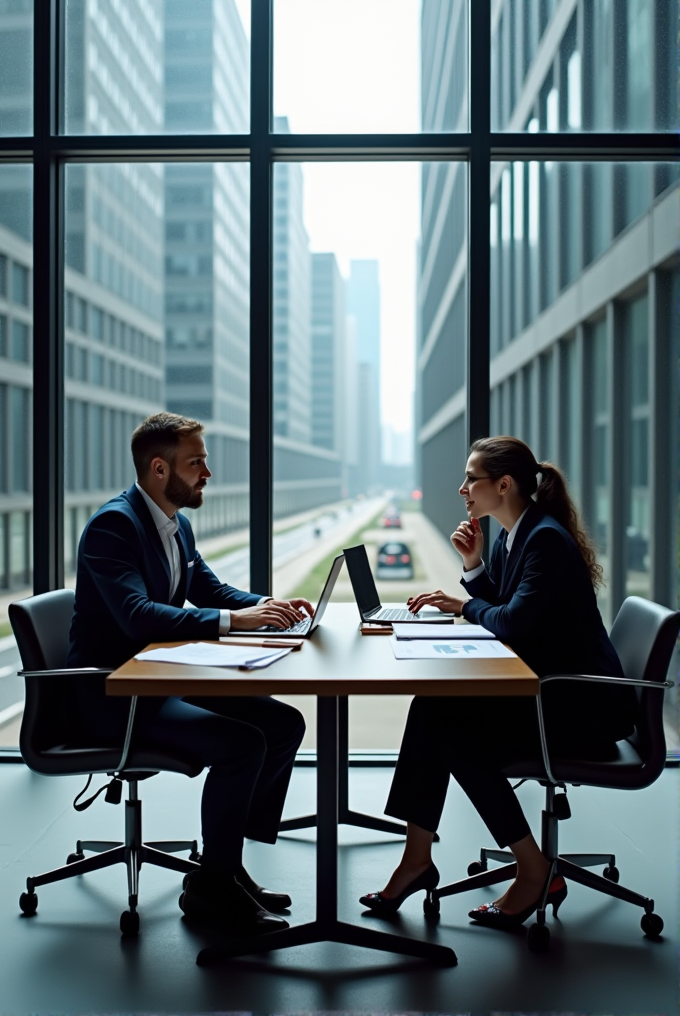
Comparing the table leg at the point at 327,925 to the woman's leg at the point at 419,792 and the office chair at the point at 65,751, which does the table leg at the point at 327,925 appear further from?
the office chair at the point at 65,751

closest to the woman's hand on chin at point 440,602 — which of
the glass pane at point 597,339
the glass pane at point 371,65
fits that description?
the glass pane at point 597,339

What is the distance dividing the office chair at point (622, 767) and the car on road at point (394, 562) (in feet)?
5.45

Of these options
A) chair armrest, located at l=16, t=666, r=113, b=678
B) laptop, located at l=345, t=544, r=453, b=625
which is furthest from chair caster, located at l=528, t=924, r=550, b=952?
chair armrest, located at l=16, t=666, r=113, b=678

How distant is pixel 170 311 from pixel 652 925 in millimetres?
3163

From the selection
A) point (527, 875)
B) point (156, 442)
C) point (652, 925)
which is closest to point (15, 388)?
point (156, 442)

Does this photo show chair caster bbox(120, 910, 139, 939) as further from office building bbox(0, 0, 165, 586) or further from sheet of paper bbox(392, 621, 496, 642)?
office building bbox(0, 0, 165, 586)

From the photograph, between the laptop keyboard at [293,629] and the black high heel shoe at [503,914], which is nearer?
the black high heel shoe at [503,914]

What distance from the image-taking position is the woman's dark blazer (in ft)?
8.49

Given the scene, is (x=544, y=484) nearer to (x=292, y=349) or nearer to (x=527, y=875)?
(x=527, y=875)

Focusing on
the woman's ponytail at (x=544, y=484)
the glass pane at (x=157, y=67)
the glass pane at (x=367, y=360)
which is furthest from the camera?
the glass pane at (x=367, y=360)

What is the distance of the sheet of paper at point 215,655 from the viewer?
7.61 feet

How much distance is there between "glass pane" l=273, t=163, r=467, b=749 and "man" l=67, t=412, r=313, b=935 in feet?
3.67

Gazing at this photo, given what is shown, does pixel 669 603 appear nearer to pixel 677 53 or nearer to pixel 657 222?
pixel 657 222

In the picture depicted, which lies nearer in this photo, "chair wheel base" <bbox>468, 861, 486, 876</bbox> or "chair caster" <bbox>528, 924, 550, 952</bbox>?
"chair caster" <bbox>528, 924, 550, 952</bbox>
